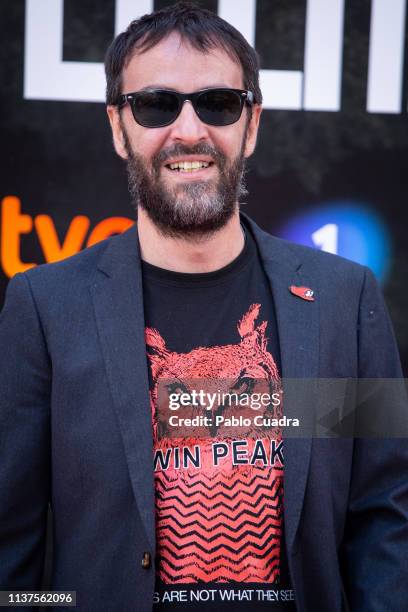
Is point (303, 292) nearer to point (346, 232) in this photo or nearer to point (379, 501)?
point (379, 501)

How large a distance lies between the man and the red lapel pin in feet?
0.04

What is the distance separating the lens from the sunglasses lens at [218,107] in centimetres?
179

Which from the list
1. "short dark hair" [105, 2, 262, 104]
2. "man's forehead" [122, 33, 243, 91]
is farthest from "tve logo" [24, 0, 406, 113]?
"man's forehead" [122, 33, 243, 91]

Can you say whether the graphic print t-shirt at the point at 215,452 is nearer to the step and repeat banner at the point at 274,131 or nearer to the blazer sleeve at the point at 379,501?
the blazer sleeve at the point at 379,501

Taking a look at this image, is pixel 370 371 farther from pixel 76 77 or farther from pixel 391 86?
pixel 76 77

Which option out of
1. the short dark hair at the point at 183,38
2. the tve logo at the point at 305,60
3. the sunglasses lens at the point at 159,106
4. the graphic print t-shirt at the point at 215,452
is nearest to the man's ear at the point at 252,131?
the short dark hair at the point at 183,38

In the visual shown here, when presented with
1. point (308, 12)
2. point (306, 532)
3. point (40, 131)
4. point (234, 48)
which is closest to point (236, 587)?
point (306, 532)

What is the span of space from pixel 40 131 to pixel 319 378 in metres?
1.49

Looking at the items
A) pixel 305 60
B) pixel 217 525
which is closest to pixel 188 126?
pixel 217 525

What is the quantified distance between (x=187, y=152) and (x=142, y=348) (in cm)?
51

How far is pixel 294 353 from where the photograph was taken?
1723mm

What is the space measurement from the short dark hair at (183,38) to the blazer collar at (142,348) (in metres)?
0.46

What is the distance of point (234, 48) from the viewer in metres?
1.91

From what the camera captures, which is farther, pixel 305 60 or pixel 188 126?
pixel 305 60
